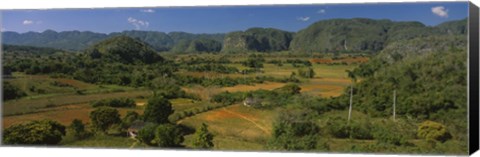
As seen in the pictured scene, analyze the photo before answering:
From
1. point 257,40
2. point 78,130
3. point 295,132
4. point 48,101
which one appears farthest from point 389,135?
point 48,101

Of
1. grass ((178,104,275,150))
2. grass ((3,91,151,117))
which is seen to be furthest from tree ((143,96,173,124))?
grass ((178,104,275,150))

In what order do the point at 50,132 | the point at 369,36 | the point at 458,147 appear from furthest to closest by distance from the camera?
the point at 50,132, the point at 369,36, the point at 458,147

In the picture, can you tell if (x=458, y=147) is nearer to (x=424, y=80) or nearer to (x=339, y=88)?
(x=424, y=80)

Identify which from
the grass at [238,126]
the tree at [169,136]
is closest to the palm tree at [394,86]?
the grass at [238,126]

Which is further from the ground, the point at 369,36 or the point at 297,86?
the point at 369,36

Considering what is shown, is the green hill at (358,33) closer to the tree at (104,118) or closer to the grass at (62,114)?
the grass at (62,114)

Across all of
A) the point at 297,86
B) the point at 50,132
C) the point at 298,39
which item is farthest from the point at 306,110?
the point at 50,132
